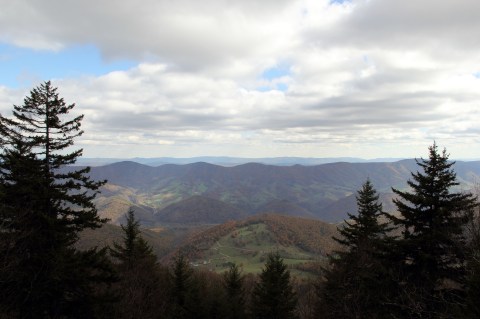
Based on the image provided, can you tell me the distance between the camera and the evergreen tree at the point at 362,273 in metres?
15.8

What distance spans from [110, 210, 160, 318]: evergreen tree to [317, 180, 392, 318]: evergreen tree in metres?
14.3

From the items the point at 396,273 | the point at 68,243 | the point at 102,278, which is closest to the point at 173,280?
the point at 102,278

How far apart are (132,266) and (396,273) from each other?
25.2 meters

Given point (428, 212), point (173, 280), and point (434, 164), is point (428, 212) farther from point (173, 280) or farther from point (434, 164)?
point (173, 280)

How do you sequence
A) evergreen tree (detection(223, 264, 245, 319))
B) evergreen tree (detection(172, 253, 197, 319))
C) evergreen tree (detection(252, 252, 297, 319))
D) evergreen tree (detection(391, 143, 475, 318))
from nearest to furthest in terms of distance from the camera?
evergreen tree (detection(391, 143, 475, 318)) → evergreen tree (detection(252, 252, 297, 319)) → evergreen tree (detection(172, 253, 197, 319)) → evergreen tree (detection(223, 264, 245, 319))

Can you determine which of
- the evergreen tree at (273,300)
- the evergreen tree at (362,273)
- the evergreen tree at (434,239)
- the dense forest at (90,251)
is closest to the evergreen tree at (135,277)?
the dense forest at (90,251)

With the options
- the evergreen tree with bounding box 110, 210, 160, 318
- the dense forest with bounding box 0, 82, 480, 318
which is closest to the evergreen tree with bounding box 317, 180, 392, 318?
the dense forest with bounding box 0, 82, 480, 318

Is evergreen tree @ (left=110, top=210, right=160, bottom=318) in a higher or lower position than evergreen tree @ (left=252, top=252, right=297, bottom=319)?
higher

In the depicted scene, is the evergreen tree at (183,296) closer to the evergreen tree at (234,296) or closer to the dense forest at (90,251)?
the evergreen tree at (234,296)

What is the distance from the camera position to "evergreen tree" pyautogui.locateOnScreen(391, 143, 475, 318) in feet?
44.5

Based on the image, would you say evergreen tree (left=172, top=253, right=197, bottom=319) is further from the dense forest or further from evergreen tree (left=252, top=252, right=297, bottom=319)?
the dense forest

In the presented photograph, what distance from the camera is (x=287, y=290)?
32781 millimetres

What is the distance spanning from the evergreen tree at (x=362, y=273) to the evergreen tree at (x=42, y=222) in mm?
15157

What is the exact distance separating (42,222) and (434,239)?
63.7 feet
